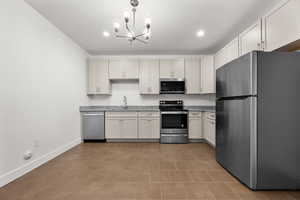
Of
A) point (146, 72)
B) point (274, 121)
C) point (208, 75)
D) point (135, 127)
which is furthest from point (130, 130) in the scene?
point (274, 121)

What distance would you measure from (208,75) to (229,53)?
95 cm

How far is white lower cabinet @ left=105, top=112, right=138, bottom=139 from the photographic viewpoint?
13.8ft

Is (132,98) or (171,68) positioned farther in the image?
(132,98)

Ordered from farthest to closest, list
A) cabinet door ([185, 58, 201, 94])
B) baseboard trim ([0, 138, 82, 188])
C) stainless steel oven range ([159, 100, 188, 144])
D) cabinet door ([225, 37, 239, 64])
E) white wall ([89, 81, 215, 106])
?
white wall ([89, 81, 215, 106]), cabinet door ([185, 58, 201, 94]), stainless steel oven range ([159, 100, 188, 144]), cabinet door ([225, 37, 239, 64]), baseboard trim ([0, 138, 82, 188])

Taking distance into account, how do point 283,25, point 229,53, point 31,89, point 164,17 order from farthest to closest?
point 229,53, point 164,17, point 31,89, point 283,25

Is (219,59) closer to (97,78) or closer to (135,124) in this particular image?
(135,124)

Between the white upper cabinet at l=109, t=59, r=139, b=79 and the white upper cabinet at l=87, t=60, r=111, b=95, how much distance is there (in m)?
0.22

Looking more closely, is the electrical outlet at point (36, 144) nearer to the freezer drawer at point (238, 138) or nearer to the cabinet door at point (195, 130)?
the freezer drawer at point (238, 138)

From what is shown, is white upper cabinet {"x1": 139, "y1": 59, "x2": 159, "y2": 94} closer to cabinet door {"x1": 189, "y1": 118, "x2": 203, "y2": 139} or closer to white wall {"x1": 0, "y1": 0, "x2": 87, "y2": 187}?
cabinet door {"x1": 189, "y1": 118, "x2": 203, "y2": 139}

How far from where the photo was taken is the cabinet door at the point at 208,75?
411 cm

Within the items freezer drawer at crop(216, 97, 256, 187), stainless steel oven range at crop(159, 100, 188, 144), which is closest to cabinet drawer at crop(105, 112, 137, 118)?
stainless steel oven range at crop(159, 100, 188, 144)

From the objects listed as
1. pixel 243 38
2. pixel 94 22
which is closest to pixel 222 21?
pixel 243 38

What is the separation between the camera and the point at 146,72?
14.6 ft

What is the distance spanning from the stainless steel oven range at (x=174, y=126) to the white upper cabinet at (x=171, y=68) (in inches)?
37.9
